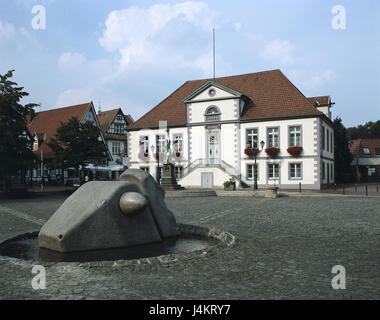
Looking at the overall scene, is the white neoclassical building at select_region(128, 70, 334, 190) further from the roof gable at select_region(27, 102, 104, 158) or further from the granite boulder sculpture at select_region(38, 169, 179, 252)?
the granite boulder sculpture at select_region(38, 169, 179, 252)

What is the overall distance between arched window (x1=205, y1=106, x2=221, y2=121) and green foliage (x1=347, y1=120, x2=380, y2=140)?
2270 inches

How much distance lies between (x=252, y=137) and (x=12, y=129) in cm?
1906

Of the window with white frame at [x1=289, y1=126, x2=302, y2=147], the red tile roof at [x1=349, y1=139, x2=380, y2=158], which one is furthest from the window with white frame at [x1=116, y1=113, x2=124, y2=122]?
the red tile roof at [x1=349, y1=139, x2=380, y2=158]

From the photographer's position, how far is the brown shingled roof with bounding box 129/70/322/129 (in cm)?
3117

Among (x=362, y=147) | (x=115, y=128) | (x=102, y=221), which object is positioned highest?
(x=115, y=128)

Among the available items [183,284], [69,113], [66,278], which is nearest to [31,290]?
[66,278]

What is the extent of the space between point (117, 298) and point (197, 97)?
3068 cm

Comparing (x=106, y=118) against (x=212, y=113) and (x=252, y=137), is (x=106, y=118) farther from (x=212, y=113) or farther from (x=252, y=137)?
(x=252, y=137)

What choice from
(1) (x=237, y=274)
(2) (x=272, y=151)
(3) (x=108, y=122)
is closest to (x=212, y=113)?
(2) (x=272, y=151)

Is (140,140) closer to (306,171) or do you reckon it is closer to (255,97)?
(255,97)

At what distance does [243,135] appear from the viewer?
3253cm

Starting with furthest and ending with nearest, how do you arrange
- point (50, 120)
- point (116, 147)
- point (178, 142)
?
point (116, 147), point (50, 120), point (178, 142)

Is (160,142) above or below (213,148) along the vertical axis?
above

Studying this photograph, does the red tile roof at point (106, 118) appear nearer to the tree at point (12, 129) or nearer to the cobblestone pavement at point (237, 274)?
the tree at point (12, 129)
